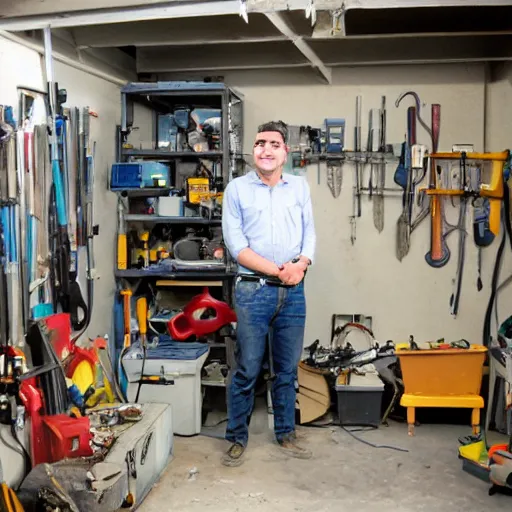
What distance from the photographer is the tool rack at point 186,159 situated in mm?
4070

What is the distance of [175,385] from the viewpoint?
12.4 feet

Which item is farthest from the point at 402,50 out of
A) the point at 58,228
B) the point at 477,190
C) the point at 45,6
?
the point at 58,228

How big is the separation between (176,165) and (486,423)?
8.66 ft

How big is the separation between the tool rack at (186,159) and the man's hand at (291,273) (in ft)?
2.72

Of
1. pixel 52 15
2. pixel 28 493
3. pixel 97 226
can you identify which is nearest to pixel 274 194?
pixel 97 226

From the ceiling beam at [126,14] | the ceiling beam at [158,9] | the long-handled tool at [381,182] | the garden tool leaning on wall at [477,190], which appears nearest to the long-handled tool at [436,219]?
the garden tool leaning on wall at [477,190]

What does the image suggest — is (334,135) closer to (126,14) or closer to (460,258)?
(460,258)

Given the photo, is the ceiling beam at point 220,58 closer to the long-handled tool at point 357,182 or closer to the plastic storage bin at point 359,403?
the long-handled tool at point 357,182

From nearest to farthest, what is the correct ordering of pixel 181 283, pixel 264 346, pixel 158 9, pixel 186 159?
pixel 158 9, pixel 264 346, pixel 181 283, pixel 186 159

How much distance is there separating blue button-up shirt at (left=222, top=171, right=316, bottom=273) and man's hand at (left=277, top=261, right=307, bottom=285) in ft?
0.24

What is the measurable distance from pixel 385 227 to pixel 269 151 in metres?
1.58

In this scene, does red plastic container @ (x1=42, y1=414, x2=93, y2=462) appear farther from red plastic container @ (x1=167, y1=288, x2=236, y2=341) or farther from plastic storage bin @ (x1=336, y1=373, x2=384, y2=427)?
plastic storage bin @ (x1=336, y1=373, x2=384, y2=427)

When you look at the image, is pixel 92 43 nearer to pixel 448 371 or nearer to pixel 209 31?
pixel 209 31

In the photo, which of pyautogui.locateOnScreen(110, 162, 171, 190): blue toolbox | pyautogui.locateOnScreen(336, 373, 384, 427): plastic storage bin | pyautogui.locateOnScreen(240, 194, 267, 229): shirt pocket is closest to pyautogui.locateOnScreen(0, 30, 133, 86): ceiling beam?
pyautogui.locateOnScreen(110, 162, 171, 190): blue toolbox
